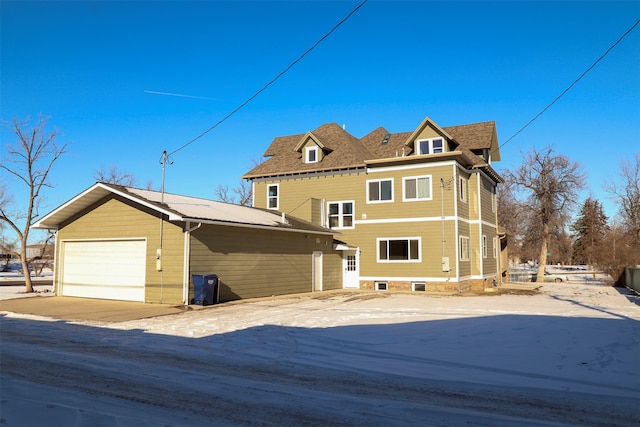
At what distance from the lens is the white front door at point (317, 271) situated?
77.9 ft

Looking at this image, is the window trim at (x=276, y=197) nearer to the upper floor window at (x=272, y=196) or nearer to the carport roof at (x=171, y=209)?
the upper floor window at (x=272, y=196)

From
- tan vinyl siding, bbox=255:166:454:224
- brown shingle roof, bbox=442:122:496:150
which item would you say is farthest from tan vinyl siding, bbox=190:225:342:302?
brown shingle roof, bbox=442:122:496:150

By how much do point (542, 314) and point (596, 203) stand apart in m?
74.5

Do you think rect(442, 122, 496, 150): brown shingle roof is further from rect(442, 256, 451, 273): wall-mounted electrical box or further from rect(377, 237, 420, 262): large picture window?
rect(442, 256, 451, 273): wall-mounted electrical box

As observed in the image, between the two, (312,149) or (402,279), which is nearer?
(402,279)

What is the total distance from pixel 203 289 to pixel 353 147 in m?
15.0

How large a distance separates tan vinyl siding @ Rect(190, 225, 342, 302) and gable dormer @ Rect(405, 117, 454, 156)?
24.7ft

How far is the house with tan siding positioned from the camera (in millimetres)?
23797

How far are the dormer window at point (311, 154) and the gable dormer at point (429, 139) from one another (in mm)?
5859

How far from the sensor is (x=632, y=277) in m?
25.5

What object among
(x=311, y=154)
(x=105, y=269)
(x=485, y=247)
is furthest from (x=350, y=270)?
(x=105, y=269)

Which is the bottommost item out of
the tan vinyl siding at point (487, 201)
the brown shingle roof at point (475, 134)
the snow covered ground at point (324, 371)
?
the snow covered ground at point (324, 371)

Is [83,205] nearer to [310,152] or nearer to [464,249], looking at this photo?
[310,152]

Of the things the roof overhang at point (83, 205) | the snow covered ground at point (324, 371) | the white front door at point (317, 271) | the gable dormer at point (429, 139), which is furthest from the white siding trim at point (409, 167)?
the roof overhang at point (83, 205)
